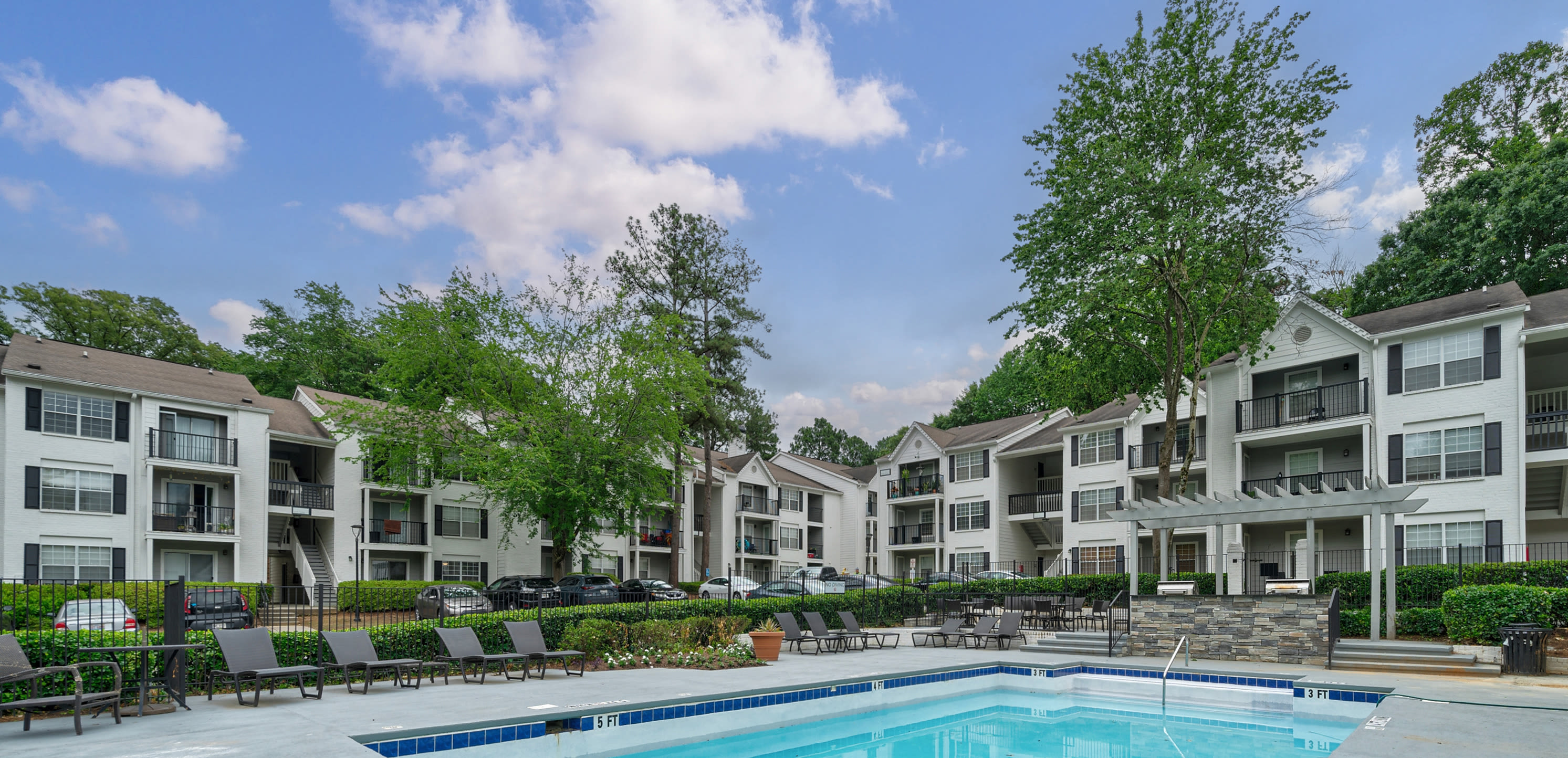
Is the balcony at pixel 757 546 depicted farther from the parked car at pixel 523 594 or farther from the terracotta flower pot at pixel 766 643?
the terracotta flower pot at pixel 766 643

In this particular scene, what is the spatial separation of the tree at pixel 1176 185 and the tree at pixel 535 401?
13.0 meters

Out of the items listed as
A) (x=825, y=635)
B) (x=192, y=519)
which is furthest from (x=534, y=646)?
(x=192, y=519)

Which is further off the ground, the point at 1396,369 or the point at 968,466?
the point at 1396,369

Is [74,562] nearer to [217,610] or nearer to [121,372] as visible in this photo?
[121,372]

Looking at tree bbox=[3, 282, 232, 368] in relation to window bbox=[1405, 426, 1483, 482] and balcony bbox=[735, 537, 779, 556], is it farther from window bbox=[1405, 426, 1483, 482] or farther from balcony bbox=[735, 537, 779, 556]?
window bbox=[1405, 426, 1483, 482]

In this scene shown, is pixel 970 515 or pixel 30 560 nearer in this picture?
pixel 30 560

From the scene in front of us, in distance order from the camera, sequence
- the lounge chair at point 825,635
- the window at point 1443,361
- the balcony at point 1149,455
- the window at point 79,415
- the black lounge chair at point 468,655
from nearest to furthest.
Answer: the black lounge chair at point 468,655
the lounge chair at point 825,635
the window at point 1443,361
the window at point 79,415
the balcony at point 1149,455

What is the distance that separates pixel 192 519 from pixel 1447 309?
3858 centimetres

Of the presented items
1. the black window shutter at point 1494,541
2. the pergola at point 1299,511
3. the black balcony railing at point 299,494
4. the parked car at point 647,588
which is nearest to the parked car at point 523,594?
the parked car at point 647,588

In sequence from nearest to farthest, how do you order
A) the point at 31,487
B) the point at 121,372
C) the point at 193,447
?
the point at 31,487, the point at 121,372, the point at 193,447

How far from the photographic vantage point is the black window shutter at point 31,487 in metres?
26.5

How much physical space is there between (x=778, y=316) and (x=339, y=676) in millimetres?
31055

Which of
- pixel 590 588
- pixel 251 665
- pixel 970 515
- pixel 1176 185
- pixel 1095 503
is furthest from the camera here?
pixel 970 515

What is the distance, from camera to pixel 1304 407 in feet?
91.2
